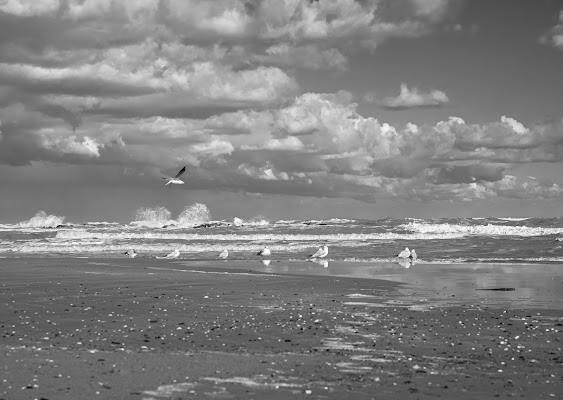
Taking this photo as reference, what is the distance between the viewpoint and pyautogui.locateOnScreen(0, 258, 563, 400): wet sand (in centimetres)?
1002

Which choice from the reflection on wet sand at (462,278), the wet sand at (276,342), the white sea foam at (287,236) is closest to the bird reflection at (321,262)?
the reflection on wet sand at (462,278)

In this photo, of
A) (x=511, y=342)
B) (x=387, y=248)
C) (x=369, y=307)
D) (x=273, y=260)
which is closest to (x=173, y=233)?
(x=387, y=248)

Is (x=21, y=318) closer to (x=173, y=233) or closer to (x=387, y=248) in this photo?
(x=387, y=248)

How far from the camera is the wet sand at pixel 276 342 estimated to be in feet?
32.9

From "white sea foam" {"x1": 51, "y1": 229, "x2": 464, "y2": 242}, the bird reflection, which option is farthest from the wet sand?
"white sea foam" {"x1": 51, "y1": 229, "x2": 464, "y2": 242}

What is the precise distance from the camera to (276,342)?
13.7 meters

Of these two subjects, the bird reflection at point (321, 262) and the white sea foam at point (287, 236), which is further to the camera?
the white sea foam at point (287, 236)

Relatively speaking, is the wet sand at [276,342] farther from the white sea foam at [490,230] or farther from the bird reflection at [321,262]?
the white sea foam at [490,230]

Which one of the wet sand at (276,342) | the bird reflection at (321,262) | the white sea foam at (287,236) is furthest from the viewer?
the white sea foam at (287,236)

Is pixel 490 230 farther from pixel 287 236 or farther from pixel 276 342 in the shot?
pixel 276 342

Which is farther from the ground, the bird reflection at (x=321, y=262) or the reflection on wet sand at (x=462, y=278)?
the bird reflection at (x=321, y=262)

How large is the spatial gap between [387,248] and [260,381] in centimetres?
4272

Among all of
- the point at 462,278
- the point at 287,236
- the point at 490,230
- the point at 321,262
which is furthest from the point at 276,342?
the point at 490,230

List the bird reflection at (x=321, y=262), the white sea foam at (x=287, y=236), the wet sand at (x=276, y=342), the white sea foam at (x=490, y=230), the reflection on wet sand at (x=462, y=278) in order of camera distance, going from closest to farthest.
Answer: the wet sand at (x=276, y=342) → the reflection on wet sand at (x=462, y=278) → the bird reflection at (x=321, y=262) → the white sea foam at (x=287, y=236) → the white sea foam at (x=490, y=230)
